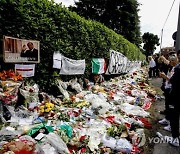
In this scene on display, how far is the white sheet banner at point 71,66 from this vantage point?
7.85m

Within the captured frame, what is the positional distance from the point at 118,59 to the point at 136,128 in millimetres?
10029

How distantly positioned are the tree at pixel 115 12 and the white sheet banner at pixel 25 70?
3499 cm

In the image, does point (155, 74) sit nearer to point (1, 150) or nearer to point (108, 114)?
point (108, 114)

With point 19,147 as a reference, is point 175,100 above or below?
above

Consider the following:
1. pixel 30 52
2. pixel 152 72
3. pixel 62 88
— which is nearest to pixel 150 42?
pixel 152 72

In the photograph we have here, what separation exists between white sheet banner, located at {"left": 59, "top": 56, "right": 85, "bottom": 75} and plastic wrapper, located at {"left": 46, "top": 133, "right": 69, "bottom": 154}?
13.4 ft

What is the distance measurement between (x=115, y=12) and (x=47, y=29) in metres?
34.9

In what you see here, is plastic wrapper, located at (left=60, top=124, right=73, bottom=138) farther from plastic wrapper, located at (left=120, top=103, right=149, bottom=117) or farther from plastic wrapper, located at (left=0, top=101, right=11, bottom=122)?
plastic wrapper, located at (left=120, top=103, right=149, bottom=117)

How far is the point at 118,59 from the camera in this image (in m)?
15.2

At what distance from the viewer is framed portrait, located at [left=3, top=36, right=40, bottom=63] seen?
546 centimetres

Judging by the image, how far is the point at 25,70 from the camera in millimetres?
6066

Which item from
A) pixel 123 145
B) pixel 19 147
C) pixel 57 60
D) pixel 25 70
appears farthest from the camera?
pixel 57 60

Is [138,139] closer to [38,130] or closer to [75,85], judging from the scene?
[38,130]

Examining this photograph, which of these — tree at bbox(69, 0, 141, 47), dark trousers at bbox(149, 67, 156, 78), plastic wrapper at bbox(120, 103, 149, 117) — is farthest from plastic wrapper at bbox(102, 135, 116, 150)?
tree at bbox(69, 0, 141, 47)
